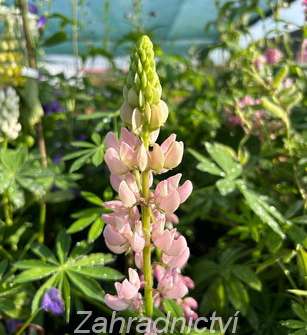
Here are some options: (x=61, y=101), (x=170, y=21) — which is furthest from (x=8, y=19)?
(x=170, y=21)

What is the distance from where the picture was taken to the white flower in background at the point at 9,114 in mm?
1605

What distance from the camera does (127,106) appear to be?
96 cm

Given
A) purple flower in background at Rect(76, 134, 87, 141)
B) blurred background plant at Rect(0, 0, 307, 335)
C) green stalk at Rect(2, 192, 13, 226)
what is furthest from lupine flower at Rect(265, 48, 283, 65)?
green stalk at Rect(2, 192, 13, 226)

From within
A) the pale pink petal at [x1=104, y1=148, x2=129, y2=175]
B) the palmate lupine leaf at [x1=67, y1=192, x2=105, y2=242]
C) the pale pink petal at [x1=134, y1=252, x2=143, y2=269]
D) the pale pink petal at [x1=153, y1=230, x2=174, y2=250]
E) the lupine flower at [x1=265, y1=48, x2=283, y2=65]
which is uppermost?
the pale pink petal at [x1=104, y1=148, x2=129, y2=175]

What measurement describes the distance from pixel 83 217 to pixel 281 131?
72cm

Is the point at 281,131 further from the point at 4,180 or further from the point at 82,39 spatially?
the point at 82,39

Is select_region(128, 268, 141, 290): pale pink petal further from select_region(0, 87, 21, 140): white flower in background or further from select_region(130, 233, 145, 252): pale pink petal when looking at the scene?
select_region(0, 87, 21, 140): white flower in background

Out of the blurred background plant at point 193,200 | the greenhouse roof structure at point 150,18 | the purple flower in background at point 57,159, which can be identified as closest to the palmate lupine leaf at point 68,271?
the blurred background plant at point 193,200

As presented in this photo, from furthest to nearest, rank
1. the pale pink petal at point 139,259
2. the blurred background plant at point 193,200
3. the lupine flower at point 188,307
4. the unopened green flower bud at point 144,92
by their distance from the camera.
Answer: the blurred background plant at point 193,200
the lupine flower at point 188,307
the pale pink petal at point 139,259
the unopened green flower bud at point 144,92

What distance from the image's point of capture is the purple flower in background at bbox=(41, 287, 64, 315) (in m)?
1.32

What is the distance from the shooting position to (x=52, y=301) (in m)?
1.34

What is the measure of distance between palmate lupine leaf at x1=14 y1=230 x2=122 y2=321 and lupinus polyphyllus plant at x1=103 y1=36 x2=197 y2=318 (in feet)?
0.93

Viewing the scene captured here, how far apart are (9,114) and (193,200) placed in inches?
21.3

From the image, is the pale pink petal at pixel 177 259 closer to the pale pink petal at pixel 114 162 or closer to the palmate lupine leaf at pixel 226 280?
the pale pink petal at pixel 114 162
